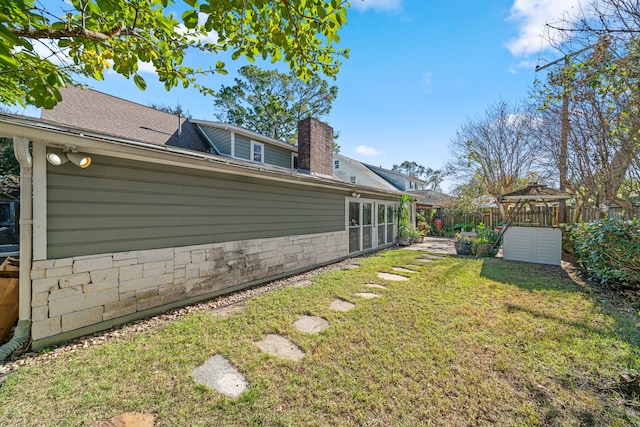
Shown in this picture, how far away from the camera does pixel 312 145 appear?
1032 centimetres

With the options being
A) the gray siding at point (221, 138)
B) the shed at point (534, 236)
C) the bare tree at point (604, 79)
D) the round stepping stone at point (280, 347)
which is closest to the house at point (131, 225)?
the round stepping stone at point (280, 347)

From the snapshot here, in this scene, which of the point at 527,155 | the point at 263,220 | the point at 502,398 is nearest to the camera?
the point at 502,398

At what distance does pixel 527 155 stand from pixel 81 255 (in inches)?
658

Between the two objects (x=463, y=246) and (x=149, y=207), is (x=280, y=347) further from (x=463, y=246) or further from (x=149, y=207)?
(x=463, y=246)

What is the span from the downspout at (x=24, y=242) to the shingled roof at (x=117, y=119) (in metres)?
3.29

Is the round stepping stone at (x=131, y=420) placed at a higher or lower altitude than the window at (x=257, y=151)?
lower

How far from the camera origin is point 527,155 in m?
12.5

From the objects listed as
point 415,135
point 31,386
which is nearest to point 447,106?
point 415,135

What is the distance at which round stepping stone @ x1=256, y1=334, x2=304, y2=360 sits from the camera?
275 centimetres

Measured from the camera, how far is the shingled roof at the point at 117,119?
253 inches

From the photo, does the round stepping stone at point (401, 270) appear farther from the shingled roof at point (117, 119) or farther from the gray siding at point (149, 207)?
the shingled roof at point (117, 119)

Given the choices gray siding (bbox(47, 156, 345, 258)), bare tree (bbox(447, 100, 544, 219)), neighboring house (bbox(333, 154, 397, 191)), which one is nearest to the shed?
bare tree (bbox(447, 100, 544, 219))

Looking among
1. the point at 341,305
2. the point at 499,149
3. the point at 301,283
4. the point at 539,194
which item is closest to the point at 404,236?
the point at 539,194

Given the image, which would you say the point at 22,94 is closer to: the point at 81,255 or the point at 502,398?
the point at 81,255
